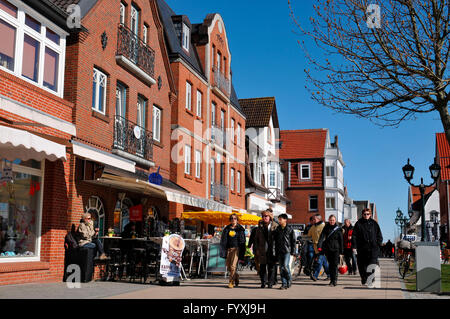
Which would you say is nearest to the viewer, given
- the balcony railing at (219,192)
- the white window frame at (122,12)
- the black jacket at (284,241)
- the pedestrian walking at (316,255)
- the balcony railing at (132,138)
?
the black jacket at (284,241)

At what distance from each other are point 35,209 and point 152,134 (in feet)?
24.7

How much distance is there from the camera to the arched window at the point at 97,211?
16.9 m

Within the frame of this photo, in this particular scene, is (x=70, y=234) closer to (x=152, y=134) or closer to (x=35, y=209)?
(x=35, y=209)

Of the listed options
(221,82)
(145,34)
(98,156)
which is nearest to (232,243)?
(98,156)

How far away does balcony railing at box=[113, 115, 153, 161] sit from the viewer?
18734mm

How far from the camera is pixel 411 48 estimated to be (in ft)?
46.8

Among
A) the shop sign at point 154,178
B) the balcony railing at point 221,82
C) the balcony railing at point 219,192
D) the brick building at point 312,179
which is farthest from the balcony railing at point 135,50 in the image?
the brick building at point 312,179

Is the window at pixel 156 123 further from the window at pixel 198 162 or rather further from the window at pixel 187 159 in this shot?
the window at pixel 198 162

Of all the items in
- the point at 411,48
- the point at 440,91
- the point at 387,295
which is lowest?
the point at 387,295

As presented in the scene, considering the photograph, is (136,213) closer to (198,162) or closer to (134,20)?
(134,20)

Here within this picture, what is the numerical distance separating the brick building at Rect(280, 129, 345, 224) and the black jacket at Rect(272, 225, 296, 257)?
45081mm

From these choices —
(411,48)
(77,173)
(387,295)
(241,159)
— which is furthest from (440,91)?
(241,159)

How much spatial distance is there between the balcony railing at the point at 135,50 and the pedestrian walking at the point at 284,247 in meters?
8.37

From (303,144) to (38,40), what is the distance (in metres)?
49.2
